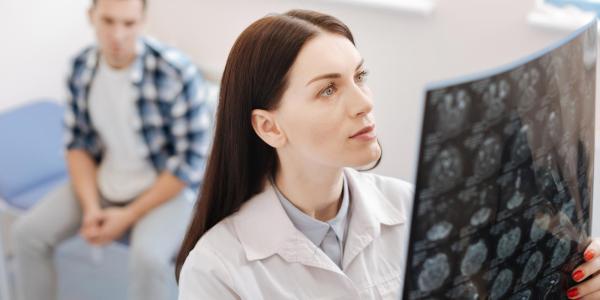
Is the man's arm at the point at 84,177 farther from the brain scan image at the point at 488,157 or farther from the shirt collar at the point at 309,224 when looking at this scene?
the brain scan image at the point at 488,157

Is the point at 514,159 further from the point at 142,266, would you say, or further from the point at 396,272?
the point at 142,266

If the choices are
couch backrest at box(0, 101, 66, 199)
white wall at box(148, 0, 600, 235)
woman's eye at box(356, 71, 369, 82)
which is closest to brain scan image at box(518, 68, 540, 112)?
woman's eye at box(356, 71, 369, 82)

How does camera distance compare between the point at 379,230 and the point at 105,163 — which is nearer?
the point at 379,230

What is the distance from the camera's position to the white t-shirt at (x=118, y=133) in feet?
7.68

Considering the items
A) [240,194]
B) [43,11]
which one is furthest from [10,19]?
[240,194]

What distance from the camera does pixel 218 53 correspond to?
3053mm

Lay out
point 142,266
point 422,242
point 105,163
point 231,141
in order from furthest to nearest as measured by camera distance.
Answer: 1. point 105,163
2. point 142,266
3. point 231,141
4. point 422,242

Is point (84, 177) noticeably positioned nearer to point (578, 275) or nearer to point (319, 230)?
point (319, 230)

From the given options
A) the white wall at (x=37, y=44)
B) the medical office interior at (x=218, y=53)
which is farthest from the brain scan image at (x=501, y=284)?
the white wall at (x=37, y=44)

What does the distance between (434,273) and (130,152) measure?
166cm

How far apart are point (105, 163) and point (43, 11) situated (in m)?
1.13

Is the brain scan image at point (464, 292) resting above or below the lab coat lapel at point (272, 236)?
above

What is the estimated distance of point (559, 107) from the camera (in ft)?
2.89

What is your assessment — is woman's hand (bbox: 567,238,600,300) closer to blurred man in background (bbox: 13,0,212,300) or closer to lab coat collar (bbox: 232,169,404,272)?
lab coat collar (bbox: 232,169,404,272)
